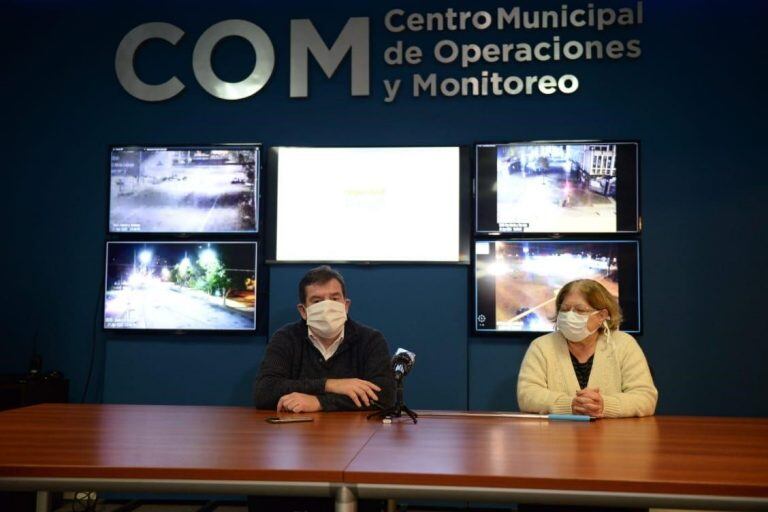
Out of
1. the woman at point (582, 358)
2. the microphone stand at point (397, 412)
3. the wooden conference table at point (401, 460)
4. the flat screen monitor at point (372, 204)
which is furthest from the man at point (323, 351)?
the flat screen monitor at point (372, 204)

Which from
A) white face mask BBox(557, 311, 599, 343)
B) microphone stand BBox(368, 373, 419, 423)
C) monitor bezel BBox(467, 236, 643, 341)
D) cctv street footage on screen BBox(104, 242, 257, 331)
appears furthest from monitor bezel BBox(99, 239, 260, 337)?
white face mask BBox(557, 311, 599, 343)

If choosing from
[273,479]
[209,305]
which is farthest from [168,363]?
[273,479]

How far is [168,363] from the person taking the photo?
14.1 feet

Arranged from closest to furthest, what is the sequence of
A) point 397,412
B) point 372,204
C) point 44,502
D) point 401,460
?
point 401,460 → point 44,502 → point 397,412 → point 372,204

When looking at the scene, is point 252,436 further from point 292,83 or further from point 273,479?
point 292,83

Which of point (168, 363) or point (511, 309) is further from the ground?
point (511, 309)

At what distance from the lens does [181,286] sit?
14.1 feet

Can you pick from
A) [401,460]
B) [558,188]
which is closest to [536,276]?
[558,188]

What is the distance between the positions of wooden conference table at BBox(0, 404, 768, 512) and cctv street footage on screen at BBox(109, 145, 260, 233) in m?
2.14

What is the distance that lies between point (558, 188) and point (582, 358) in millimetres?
1513

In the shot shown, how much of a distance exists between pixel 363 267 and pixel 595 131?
1.66 metres

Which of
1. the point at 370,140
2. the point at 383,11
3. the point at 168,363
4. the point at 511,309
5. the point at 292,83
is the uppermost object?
the point at 383,11

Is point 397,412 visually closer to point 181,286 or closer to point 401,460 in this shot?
point 401,460

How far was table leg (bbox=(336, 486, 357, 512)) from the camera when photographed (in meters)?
1.55
